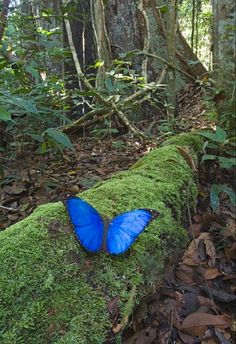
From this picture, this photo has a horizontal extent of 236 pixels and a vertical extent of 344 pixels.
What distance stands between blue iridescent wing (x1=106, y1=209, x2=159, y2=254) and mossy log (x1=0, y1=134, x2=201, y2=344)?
0.08 metres

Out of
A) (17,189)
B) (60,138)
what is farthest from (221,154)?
(17,189)

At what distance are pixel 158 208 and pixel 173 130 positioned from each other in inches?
80.1

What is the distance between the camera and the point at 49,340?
50.6 inches

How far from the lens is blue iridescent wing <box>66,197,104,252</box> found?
150cm

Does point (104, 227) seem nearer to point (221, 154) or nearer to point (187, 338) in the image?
point (187, 338)

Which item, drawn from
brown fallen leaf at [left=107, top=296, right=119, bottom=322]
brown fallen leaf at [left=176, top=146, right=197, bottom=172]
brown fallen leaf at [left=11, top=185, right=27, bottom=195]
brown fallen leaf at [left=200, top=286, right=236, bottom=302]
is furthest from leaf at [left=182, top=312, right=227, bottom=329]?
brown fallen leaf at [left=11, top=185, right=27, bottom=195]

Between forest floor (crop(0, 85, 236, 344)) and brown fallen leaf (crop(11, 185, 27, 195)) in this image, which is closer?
forest floor (crop(0, 85, 236, 344))

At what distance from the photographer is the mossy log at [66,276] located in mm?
1322

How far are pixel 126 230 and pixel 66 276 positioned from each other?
0.30 meters

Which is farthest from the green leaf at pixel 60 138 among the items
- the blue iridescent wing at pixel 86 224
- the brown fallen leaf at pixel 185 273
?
the blue iridescent wing at pixel 86 224

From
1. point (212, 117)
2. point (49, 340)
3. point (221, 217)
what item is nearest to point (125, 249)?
point (49, 340)

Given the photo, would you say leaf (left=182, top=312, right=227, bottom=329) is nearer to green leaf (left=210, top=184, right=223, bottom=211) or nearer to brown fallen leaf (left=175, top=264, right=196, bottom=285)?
brown fallen leaf (left=175, top=264, right=196, bottom=285)

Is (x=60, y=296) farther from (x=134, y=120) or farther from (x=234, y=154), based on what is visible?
(x=134, y=120)

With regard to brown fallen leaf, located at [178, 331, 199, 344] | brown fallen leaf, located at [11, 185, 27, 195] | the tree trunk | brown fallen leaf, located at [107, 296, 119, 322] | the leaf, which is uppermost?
the tree trunk
